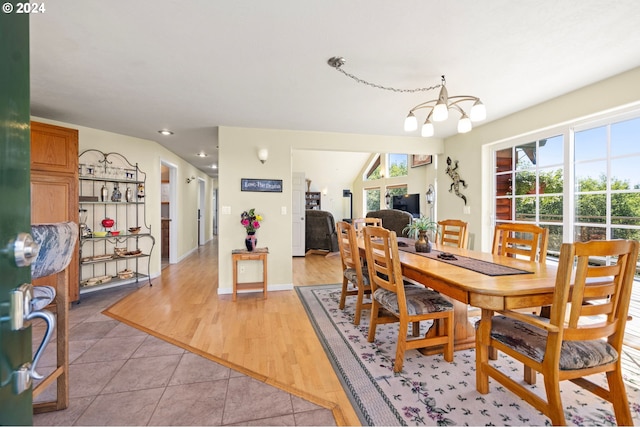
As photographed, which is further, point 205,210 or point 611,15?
point 205,210

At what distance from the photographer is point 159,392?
1758mm

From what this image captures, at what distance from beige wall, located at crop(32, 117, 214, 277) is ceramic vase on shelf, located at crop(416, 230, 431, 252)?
4.16m

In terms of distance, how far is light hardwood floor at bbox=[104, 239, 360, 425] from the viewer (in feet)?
6.10

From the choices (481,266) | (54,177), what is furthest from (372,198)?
(54,177)

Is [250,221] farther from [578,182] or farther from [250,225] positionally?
[578,182]

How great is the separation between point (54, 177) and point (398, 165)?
7608mm

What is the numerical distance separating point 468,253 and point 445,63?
162cm

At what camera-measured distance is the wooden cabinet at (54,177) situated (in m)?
2.98

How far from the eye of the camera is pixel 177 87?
257 centimetres

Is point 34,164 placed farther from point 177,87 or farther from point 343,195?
point 343,195

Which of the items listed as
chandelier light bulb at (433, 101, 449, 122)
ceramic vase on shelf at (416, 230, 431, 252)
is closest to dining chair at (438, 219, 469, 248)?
ceramic vase on shelf at (416, 230, 431, 252)

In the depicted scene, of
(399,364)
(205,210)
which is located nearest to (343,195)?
(205,210)

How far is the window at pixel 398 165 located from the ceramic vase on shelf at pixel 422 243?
209 inches

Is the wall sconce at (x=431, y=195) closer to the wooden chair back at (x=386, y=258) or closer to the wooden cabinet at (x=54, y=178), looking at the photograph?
the wooden chair back at (x=386, y=258)
